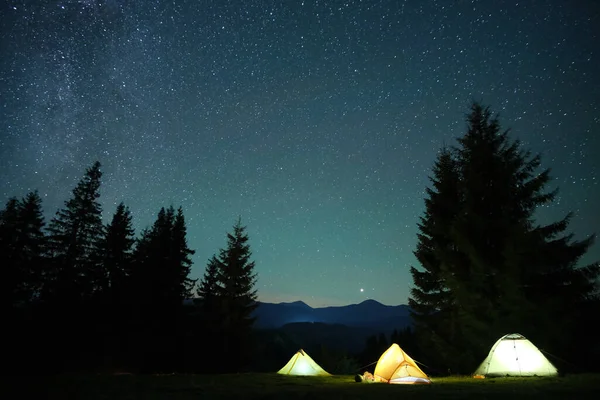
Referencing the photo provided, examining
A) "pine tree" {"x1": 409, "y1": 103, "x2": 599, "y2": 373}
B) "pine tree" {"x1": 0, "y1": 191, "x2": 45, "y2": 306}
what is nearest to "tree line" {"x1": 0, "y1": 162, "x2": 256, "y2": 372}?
"pine tree" {"x1": 0, "y1": 191, "x2": 45, "y2": 306}

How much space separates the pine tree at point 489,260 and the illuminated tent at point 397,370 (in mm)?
5157

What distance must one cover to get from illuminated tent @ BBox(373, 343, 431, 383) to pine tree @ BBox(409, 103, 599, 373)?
5157 mm

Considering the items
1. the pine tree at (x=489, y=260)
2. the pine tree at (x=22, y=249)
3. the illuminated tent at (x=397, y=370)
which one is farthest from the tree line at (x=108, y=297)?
the illuminated tent at (x=397, y=370)

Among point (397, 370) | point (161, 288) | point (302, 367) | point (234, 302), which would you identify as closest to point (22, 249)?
point (161, 288)

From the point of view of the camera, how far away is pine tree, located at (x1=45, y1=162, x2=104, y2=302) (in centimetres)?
3033

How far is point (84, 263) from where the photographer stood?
3172cm

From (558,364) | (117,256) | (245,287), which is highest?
(117,256)

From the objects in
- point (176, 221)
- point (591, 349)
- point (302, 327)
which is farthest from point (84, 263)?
point (302, 327)

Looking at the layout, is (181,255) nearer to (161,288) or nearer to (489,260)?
(161,288)

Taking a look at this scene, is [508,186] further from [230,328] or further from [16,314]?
[16,314]

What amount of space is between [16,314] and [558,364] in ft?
107

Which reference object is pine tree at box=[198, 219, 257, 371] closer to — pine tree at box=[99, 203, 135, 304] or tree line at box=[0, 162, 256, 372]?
tree line at box=[0, 162, 256, 372]

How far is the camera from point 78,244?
104 ft

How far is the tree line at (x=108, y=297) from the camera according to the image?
2792 cm
